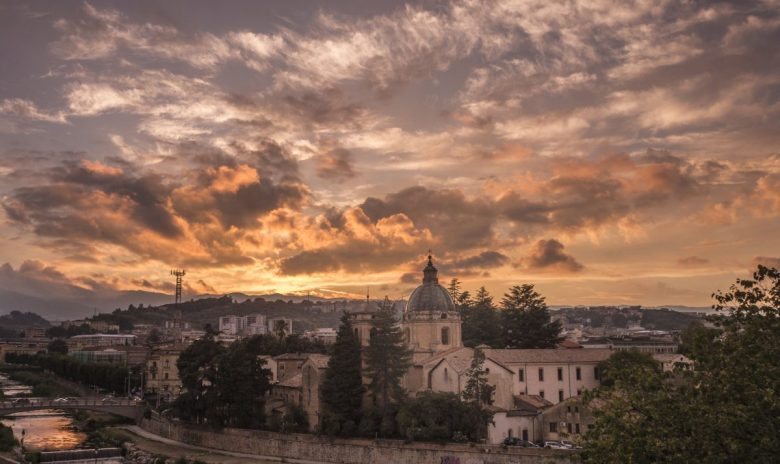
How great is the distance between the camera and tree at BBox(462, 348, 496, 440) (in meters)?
57.2

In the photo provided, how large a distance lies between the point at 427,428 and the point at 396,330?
9937 millimetres

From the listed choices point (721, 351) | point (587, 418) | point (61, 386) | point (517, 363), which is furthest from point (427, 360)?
point (61, 386)

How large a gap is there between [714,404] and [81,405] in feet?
245

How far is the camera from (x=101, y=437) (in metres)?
76.8

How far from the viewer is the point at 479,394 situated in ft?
196

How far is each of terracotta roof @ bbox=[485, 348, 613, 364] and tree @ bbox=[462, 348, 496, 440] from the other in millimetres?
7632

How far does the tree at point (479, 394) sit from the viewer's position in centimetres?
5722

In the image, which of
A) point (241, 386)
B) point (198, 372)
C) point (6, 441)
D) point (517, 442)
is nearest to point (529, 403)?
point (517, 442)

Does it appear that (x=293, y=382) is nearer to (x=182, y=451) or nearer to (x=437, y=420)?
(x=182, y=451)

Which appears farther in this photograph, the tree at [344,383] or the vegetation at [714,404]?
the tree at [344,383]

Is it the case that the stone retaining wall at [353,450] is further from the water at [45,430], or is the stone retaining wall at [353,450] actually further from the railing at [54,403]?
the railing at [54,403]

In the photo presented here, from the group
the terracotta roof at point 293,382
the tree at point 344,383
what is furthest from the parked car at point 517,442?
the terracotta roof at point 293,382

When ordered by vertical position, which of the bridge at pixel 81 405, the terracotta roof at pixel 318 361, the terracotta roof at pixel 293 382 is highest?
the terracotta roof at pixel 318 361

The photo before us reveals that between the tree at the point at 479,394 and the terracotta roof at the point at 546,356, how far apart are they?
763 centimetres
